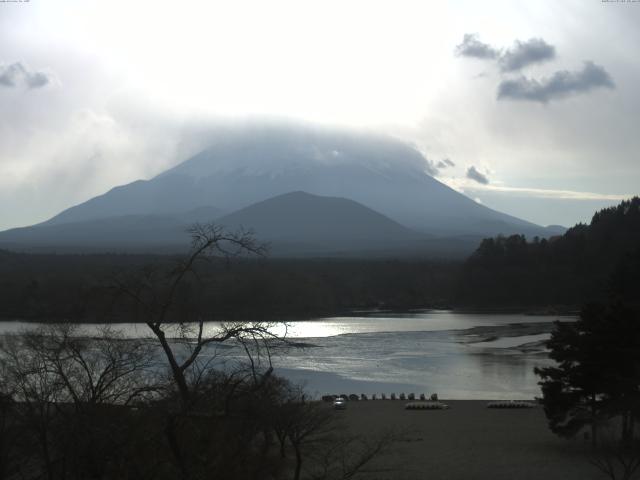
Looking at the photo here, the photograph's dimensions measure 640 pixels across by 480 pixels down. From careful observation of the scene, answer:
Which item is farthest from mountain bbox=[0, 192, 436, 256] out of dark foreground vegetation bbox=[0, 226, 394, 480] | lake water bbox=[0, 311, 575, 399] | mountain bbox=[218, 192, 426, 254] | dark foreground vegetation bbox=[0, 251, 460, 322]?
dark foreground vegetation bbox=[0, 226, 394, 480]

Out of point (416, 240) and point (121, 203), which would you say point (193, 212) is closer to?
point (121, 203)

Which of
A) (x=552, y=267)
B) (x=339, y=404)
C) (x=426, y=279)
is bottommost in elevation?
(x=339, y=404)

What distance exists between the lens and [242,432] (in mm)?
5770

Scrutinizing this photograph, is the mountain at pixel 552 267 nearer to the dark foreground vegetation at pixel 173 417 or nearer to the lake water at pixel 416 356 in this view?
the lake water at pixel 416 356

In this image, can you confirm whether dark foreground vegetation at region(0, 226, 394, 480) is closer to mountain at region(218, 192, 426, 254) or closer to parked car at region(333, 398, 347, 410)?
parked car at region(333, 398, 347, 410)

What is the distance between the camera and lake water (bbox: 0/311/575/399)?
20.2 metres

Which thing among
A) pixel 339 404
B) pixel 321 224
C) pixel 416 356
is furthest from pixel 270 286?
pixel 321 224

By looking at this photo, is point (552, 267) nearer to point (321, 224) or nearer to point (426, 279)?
point (426, 279)

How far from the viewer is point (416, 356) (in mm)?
25656

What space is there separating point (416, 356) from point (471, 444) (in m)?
12.6

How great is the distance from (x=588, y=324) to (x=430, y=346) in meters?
15.8

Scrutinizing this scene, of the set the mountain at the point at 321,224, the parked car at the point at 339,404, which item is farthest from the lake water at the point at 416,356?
the mountain at the point at 321,224

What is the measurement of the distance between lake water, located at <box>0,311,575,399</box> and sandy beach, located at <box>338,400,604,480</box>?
266cm

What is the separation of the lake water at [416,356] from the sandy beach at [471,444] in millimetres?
2662
